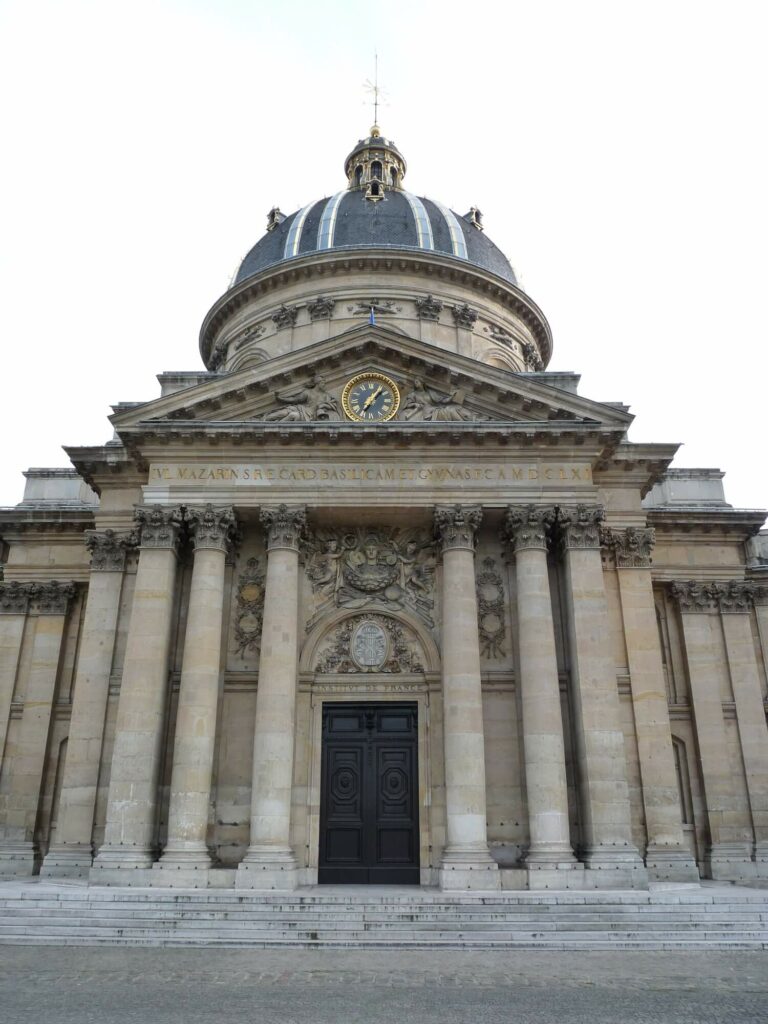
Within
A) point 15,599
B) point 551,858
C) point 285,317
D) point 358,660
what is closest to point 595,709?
point 551,858

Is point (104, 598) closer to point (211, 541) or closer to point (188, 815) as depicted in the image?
point (211, 541)

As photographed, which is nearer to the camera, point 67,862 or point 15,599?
point 67,862

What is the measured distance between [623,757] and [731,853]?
654 centimetres

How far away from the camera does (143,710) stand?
20938mm

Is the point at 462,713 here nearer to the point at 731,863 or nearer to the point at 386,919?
the point at 386,919

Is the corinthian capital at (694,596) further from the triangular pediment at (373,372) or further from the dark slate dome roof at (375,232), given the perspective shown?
the dark slate dome roof at (375,232)

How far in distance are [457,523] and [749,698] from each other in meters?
11.8

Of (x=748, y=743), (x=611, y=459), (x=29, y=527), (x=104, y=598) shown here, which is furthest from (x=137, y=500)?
(x=748, y=743)

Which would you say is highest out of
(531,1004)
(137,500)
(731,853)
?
(137,500)

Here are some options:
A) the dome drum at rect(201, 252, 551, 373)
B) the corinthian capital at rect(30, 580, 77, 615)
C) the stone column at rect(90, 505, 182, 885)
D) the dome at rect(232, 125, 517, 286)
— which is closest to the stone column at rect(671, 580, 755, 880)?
the dome drum at rect(201, 252, 551, 373)

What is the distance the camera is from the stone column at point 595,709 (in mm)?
19859

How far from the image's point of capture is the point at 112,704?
22625mm

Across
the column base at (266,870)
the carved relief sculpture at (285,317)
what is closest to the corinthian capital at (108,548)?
the column base at (266,870)

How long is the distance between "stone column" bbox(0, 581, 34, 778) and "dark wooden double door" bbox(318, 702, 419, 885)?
1104 cm
